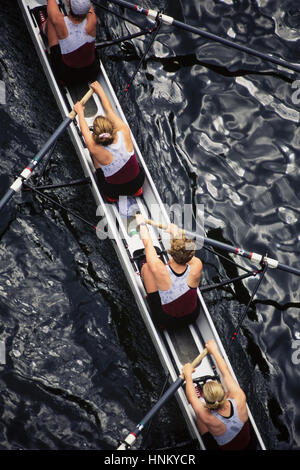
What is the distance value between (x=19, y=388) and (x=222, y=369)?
10.4 feet

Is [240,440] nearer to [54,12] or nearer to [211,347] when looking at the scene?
[211,347]

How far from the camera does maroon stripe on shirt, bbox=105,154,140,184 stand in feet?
25.4

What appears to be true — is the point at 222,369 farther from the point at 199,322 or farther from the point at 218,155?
the point at 218,155

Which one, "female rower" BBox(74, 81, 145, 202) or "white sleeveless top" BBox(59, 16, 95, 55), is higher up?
"white sleeveless top" BBox(59, 16, 95, 55)

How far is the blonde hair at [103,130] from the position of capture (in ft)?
23.1

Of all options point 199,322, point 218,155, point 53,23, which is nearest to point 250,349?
point 199,322

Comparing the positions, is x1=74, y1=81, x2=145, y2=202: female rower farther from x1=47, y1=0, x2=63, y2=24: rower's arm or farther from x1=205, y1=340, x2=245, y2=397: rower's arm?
x1=205, y1=340, x2=245, y2=397: rower's arm

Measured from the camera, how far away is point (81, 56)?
870 centimetres

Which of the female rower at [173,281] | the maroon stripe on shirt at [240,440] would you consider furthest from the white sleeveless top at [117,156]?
the maroon stripe on shirt at [240,440]

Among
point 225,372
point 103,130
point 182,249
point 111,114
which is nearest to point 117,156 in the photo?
point 103,130

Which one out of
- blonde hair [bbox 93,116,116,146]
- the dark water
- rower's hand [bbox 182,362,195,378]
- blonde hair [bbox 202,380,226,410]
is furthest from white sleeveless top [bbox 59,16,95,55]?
blonde hair [bbox 202,380,226,410]

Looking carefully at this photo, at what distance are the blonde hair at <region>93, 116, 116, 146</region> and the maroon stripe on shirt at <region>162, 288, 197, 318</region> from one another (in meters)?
2.36

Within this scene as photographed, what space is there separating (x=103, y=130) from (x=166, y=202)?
2.66 meters

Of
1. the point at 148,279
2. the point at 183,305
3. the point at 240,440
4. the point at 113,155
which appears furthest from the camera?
the point at 113,155
